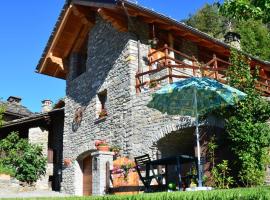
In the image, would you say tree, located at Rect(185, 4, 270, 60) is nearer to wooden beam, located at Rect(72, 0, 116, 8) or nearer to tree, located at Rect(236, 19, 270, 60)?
tree, located at Rect(236, 19, 270, 60)

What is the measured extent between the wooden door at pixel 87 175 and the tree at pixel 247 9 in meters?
9.04

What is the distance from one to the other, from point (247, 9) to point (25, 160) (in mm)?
13246

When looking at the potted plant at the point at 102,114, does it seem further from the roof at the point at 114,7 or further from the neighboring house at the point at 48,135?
the neighboring house at the point at 48,135

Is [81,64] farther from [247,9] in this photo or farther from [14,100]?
[14,100]

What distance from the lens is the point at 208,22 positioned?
43750 mm

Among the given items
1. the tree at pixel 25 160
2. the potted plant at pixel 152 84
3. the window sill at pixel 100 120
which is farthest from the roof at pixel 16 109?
the potted plant at pixel 152 84

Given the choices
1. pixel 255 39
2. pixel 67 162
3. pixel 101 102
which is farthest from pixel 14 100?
pixel 255 39

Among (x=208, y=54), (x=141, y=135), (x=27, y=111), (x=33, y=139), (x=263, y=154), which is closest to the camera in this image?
(x=263, y=154)

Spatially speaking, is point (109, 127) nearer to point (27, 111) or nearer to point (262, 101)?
point (262, 101)

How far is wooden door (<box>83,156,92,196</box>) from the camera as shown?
1437 centimetres

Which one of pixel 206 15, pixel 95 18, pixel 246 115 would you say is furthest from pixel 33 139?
pixel 206 15

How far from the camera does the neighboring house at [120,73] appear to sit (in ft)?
36.7

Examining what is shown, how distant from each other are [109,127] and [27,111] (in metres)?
14.6

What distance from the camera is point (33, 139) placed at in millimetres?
Answer: 19031
